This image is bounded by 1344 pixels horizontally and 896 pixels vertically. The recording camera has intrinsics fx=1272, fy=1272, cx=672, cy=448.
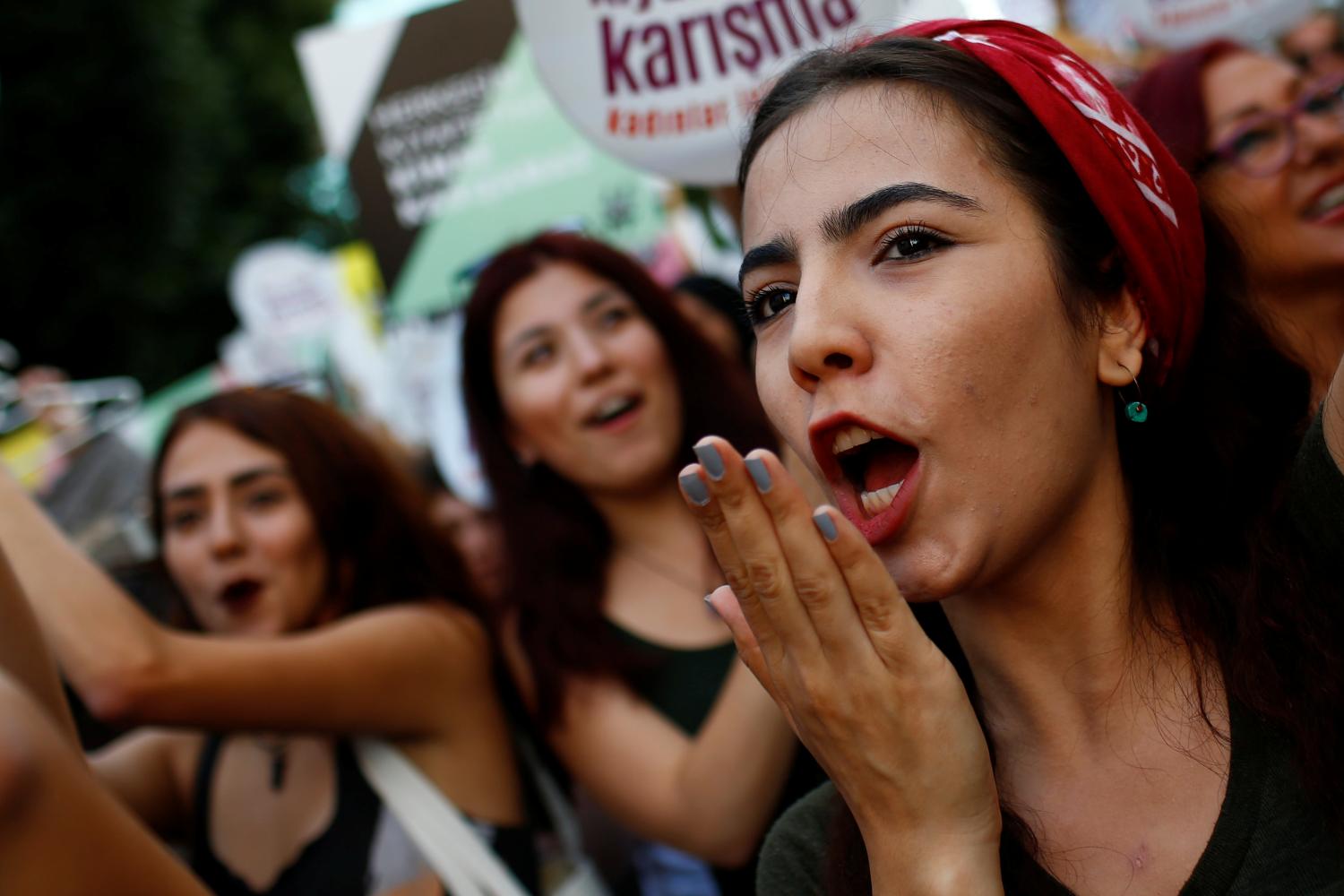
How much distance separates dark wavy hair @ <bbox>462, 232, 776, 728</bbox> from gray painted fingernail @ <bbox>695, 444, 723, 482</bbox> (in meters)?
1.61

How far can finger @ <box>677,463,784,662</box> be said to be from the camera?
4.07 feet

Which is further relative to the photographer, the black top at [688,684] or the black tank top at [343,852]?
the black top at [688,684]

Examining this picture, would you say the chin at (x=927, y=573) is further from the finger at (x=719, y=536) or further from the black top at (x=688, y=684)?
the black top at (x=688, y=684)

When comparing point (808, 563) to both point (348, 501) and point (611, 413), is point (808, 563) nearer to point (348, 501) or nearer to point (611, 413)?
point (611, 413)

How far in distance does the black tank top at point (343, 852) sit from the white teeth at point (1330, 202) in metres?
2.09

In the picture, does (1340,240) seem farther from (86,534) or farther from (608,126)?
(86,534)

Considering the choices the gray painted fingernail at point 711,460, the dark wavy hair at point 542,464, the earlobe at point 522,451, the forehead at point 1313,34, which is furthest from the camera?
the forehead at point 1313,34

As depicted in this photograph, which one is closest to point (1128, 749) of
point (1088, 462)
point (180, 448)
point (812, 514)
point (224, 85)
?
point (1088, 462)

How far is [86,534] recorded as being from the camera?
3910 mm

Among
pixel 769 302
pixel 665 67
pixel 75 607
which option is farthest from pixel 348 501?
pixel 769 302

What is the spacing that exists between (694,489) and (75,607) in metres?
1.66

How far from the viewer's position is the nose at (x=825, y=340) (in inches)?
54.7

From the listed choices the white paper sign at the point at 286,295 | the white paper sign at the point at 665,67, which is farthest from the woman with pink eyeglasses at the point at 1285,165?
the white paper sign at the point at 286,295

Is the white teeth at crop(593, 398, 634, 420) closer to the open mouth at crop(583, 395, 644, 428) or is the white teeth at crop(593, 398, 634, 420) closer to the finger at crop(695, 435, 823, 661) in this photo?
the open mouth at crop(583, 395, 644, 428)
